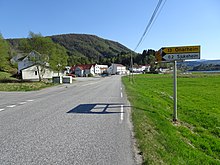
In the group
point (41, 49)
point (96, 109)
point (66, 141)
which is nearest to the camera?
point (66, 141)

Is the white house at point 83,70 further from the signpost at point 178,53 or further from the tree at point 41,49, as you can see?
the signpost at point 178,53

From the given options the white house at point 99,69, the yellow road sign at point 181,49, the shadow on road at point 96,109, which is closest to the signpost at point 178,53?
the yellow road sign at point 181,49

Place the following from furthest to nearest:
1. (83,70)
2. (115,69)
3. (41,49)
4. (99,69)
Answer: (115,69) → (99,69) → (83,70) → (41,49)

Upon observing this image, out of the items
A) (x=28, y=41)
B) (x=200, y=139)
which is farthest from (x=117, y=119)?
(x=28, y=41)

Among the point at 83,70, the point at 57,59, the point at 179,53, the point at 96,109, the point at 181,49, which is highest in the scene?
the point at 57,59

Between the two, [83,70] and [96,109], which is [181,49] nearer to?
[96,109]

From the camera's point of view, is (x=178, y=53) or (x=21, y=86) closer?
(x=178, y=53)

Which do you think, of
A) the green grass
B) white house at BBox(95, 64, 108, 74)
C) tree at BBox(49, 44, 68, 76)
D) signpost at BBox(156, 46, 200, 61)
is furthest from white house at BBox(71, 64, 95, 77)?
signpost at BBox(156, 46, 200, 61)

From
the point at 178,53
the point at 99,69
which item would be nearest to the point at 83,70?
the point at 99,69

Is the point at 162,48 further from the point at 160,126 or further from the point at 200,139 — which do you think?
the point at 200,139

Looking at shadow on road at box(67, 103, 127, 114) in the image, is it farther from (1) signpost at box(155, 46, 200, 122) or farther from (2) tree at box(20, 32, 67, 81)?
A: (2) tree at box(20, 32, 67, 81)

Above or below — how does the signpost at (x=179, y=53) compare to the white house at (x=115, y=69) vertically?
below

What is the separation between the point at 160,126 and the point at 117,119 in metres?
1.67

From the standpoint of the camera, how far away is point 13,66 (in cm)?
5916
